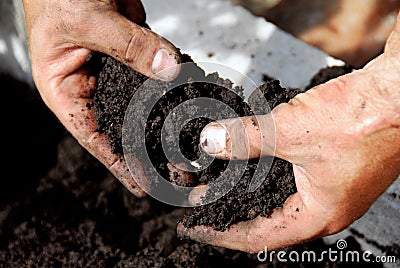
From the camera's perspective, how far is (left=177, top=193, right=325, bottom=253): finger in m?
1.06

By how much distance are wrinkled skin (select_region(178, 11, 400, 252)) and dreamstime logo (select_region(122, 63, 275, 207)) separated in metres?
0.09

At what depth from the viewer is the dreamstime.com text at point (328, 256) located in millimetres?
1448

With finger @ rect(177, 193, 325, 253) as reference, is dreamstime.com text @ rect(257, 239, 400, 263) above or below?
below

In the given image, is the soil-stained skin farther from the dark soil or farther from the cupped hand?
the dark soil

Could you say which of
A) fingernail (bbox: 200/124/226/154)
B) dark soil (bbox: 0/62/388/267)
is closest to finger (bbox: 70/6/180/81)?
fingernail (bbox: 200/124/226/154)

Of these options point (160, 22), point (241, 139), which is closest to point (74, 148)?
point (160, 22)

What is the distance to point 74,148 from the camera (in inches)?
65.4

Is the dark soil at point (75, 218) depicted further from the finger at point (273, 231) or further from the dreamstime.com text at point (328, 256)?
the finger at point (273, 231)

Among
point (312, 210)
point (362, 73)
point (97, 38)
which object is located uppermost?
point (362, 73)

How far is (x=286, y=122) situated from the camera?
3.13 feet

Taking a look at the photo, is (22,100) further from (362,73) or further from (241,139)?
(362,73)

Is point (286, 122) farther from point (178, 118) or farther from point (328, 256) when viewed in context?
point (328, 256)

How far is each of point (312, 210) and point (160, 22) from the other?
1.02 metres

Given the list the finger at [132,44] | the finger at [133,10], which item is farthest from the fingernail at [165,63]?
the finger at [133,10]
